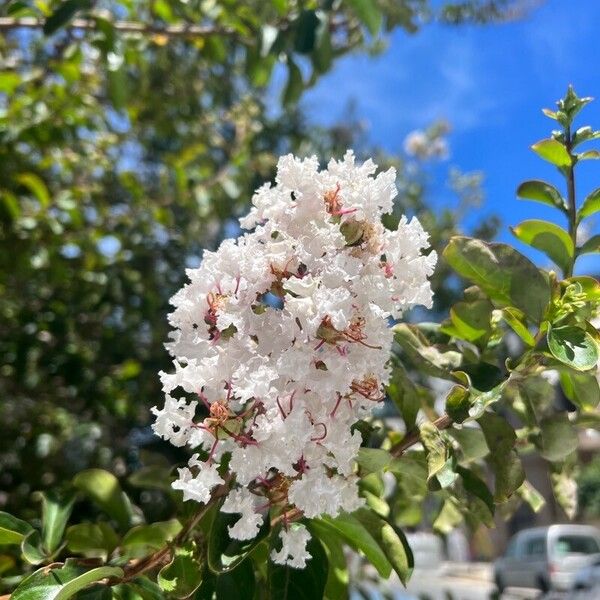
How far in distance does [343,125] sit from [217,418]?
299 inches

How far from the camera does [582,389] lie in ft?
3.31

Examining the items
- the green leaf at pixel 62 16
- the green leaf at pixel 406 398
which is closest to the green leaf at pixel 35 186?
the green leaf at pixel 62 16

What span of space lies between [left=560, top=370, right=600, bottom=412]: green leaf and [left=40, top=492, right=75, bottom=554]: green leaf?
0.71 meters

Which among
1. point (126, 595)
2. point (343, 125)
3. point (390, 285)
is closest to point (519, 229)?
point (390, 285)

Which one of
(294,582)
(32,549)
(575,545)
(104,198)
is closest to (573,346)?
(294,582)

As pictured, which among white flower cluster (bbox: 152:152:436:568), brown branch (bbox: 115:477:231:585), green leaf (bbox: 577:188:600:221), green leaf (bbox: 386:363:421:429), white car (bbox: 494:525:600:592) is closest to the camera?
white flower cluster (bbox: 152:152:436:568)

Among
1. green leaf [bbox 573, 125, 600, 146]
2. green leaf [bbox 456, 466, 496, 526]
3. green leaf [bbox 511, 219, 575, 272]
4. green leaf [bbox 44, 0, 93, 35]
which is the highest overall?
green leaf [bbox 44, 0, 93, 35]

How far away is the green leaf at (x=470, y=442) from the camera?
101 cm

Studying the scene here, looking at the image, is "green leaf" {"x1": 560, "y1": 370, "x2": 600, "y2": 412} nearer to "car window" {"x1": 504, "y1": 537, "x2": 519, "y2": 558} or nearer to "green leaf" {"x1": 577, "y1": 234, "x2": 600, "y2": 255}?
"green leaf" {"x1": 577, "y1": 234, "x2": 600, "y2": 255}

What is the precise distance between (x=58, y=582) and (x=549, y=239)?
2.30ft

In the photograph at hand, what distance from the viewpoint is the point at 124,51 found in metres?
2.44

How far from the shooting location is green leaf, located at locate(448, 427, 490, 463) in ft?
3.32

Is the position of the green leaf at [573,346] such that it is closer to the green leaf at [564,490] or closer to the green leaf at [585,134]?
the green leaf at [585,134]

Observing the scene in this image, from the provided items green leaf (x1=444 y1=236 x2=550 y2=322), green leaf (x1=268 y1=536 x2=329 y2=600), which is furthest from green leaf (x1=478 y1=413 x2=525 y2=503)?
green leaf (x1=268 y1=536 x2=329 y2=600)
